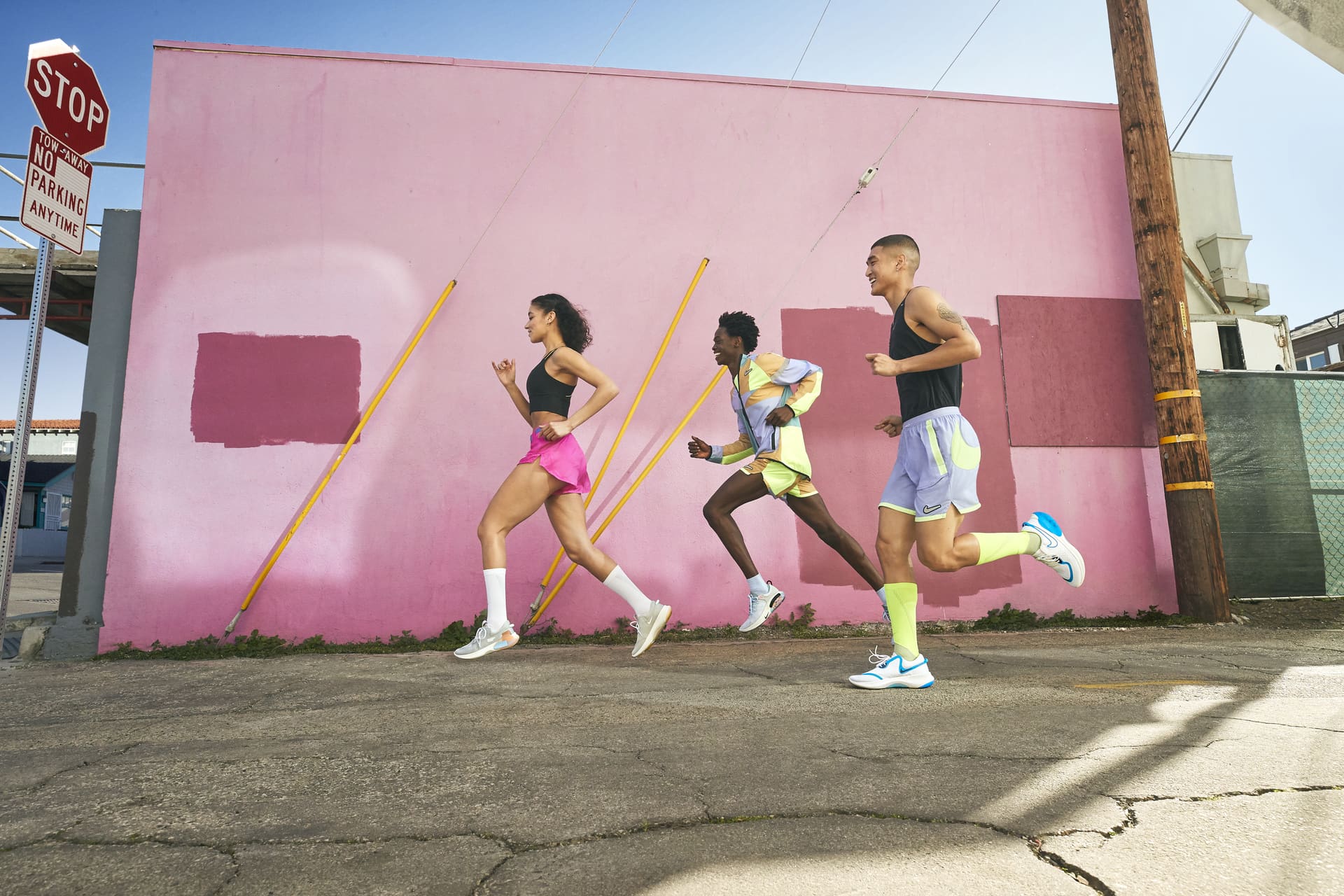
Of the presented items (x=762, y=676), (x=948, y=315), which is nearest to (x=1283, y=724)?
(x=948, y=315)

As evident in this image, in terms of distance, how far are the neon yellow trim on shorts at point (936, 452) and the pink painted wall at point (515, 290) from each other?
262cm

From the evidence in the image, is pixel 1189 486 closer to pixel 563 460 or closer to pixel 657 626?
pixel 657 626

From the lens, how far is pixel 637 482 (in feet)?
19.7

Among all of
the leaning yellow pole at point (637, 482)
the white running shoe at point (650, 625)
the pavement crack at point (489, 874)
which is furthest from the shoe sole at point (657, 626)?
the pavement crack at point (489, 874)

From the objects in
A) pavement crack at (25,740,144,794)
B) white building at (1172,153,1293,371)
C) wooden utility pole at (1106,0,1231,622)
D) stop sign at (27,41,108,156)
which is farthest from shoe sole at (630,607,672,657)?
white building at (1172,153,1293,371)

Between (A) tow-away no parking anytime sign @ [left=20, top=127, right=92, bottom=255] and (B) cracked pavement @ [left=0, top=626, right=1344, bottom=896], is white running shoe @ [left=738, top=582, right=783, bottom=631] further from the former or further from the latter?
(A) tow-away no parking anytime sign @ [left=20, top=127, right=92, bottom=255]

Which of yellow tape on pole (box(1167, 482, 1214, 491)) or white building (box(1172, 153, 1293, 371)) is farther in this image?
white building (box(1172, 153, 1293, 371))

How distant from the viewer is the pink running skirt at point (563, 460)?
180 inches

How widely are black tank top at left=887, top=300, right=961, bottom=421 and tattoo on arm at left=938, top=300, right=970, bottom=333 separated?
0.45 ft

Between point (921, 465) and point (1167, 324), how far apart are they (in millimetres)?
3991

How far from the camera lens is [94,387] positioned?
555 cm

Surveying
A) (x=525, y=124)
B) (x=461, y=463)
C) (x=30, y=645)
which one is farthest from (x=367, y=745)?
(x=525, y=124)

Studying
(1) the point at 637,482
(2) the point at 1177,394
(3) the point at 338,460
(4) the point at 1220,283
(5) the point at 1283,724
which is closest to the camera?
(5) the point at 1283,724

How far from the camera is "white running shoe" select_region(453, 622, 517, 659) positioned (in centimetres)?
449
